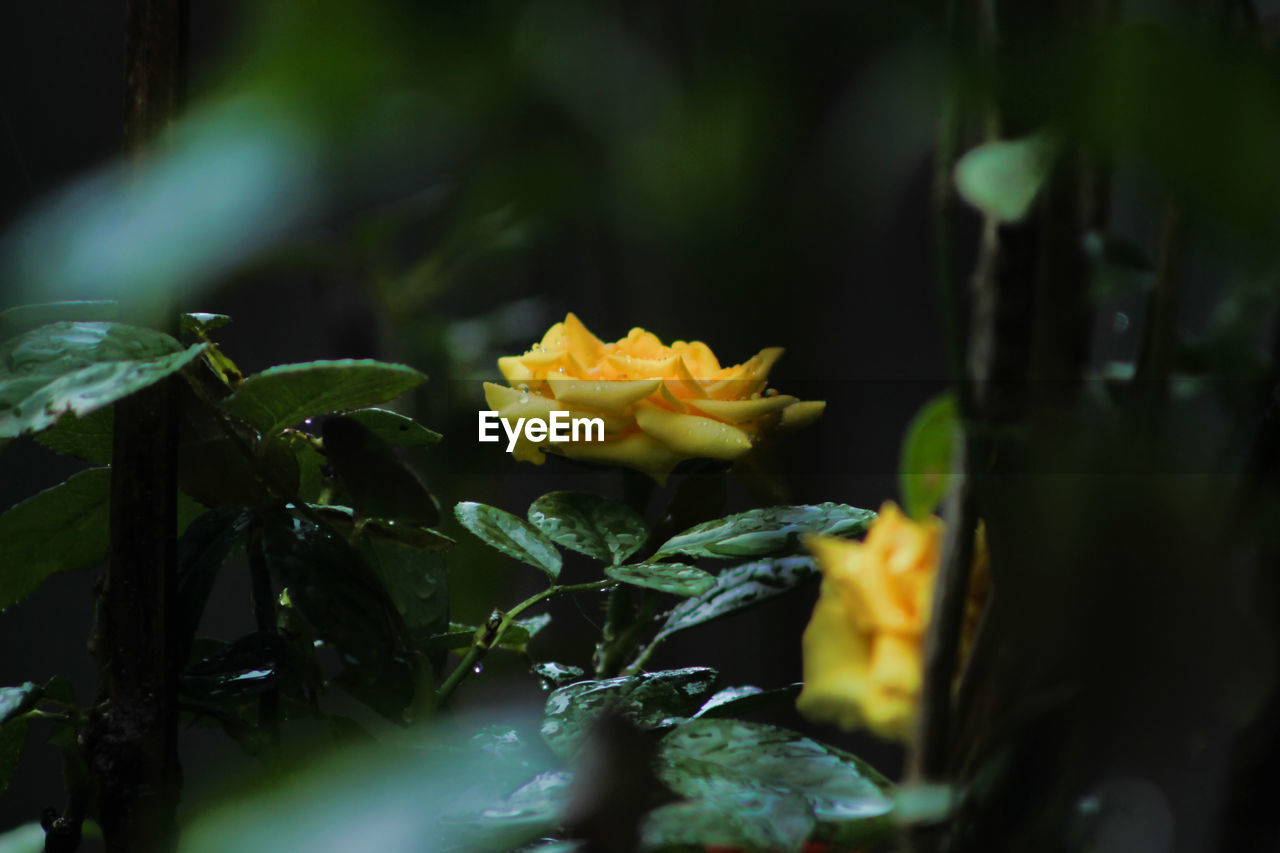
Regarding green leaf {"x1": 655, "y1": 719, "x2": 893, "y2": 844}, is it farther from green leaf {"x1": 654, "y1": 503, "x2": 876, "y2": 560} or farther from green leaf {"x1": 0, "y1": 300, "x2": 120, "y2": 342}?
green leaf {"x1": 0, "y1": 300, "x2": 120, "y2": 342}

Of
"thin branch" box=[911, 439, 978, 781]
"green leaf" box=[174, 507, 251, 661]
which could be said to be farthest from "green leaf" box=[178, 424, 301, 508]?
"thin branch" box=[911, 439, 978, 781]

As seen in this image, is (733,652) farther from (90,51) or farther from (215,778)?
(90,51)

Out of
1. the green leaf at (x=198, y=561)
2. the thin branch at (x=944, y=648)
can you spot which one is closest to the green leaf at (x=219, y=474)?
the green leaf at (x=198, y=561)

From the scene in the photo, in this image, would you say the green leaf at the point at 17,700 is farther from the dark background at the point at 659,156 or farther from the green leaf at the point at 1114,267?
the green leaf at the point at 1114,267

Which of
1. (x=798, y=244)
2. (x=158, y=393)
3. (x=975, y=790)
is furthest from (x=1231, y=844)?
(x=158, y=393)

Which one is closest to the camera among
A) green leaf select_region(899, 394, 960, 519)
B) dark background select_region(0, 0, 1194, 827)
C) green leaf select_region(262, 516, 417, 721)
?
dark background select_region(0, 0, 1194, 827)
